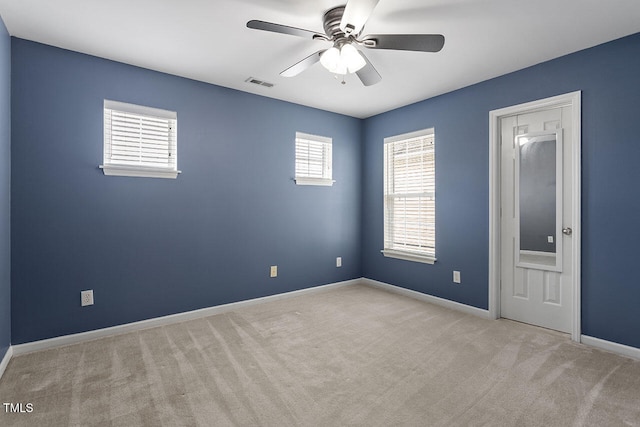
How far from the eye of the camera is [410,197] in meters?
4.39

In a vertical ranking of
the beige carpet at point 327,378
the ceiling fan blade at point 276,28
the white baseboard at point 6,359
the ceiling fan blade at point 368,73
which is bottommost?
the beige carpet at point 327,378

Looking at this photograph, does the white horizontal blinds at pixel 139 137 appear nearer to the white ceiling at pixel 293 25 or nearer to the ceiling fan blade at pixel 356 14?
the white ceiling at pixel 293 25

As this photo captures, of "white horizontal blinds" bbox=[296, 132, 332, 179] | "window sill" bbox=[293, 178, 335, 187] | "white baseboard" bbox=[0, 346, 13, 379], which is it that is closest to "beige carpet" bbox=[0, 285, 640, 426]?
"white baseboard" bbox=[0, 346, 13, 379]

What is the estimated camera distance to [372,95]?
13.0 feet

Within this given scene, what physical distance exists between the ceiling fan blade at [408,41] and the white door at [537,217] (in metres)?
1.75

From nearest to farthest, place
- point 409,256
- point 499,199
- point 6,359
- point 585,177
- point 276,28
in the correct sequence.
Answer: point 276,28, point 6,359, point 585,177, point 499,199, point 409,256

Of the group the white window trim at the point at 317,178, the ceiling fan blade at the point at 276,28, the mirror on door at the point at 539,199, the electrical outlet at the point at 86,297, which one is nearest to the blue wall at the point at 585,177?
the mirror on door at the point at 539,199

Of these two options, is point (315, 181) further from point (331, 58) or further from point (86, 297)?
point (86, 297)

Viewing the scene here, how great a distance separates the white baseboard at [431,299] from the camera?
3.57 meters

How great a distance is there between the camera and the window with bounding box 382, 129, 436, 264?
4148 mm

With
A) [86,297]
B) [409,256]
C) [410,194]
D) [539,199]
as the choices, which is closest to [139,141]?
[86,297]

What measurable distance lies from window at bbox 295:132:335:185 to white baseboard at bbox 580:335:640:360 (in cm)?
322

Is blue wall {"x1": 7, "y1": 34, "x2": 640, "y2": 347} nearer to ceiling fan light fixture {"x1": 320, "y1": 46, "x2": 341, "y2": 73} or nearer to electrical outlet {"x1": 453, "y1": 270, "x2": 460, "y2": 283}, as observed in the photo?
electrical outlet {"x1": 453, "y1": 270, "x2": 460, "y2": 283}

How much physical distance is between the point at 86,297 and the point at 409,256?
3578mm
